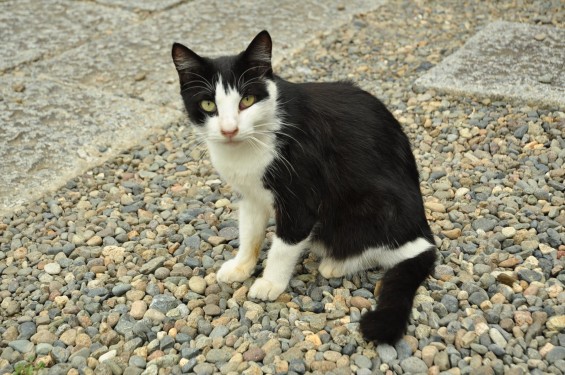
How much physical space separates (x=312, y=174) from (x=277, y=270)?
45cm

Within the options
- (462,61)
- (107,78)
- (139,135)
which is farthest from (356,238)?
(107,78)

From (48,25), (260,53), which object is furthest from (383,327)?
(48,25)

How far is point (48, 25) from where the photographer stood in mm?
5547

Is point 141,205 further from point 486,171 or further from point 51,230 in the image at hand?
point 486,171

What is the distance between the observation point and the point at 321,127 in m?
2.60

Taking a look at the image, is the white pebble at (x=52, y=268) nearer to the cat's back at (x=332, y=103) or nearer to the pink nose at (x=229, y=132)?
the pink nose at (x=229, y=132)

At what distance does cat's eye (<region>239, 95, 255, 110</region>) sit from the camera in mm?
2469

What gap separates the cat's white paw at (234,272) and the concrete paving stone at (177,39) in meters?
1.93

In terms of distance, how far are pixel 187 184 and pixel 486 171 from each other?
1.66m

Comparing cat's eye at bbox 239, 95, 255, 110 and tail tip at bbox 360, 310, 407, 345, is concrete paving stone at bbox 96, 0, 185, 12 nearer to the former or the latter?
cat's eye at bbox 239, 95, 255, 110

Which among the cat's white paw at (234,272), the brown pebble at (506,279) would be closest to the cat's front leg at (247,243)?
the cat's white paw at (234,272)

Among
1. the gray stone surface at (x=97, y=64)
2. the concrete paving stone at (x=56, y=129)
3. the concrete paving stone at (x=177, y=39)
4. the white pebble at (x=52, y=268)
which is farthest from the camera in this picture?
the concrete paving stone at (x=177, y=39)

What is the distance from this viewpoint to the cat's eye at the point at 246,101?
2469 millimetres

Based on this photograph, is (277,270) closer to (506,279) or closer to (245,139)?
(245,139)
